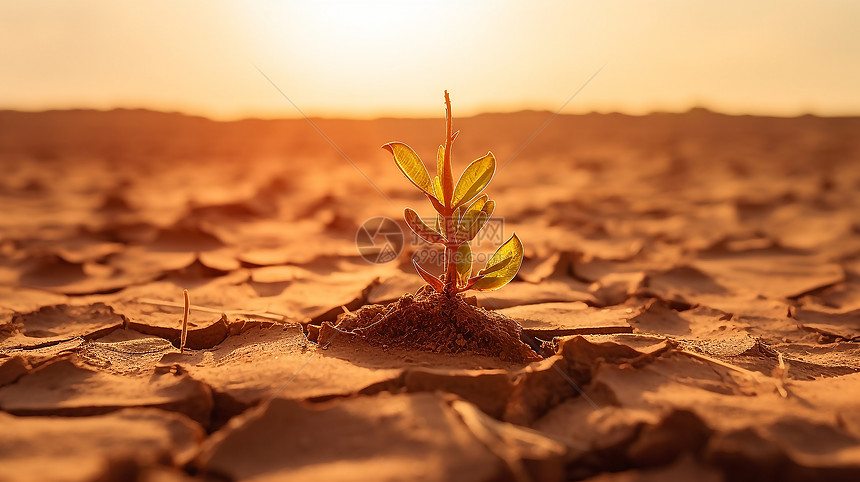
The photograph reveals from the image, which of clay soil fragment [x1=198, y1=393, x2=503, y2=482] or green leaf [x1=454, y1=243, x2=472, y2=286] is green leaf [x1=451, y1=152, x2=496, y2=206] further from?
clay soil fragment [x1=198, y1=393, x2=503, y2=482]

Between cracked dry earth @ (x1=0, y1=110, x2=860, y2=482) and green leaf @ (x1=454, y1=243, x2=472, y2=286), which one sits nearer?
cracked dry earth @ (x1=0, y1=110, x2=860, y2=482)

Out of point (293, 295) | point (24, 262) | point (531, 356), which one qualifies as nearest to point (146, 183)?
point (24, 262)

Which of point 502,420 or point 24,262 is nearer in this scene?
point 502,420

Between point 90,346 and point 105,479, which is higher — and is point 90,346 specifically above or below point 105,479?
below

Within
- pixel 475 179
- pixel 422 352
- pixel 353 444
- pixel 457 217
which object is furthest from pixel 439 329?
pixel 353 444

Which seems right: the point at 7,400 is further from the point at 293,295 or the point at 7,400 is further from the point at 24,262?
the point at 24,262

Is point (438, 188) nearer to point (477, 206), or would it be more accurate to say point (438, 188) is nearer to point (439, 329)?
point (477, 206)

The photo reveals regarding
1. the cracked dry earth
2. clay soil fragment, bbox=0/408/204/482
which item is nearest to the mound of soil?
the cracked dry earth

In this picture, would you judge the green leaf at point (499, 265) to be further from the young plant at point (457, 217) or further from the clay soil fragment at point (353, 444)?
the clay soil fragment at point (353, 444)
